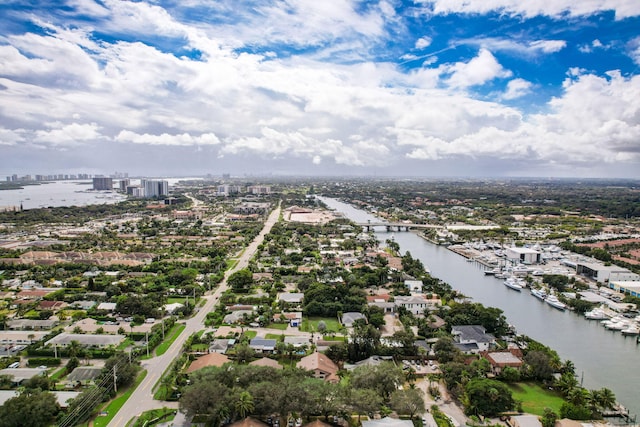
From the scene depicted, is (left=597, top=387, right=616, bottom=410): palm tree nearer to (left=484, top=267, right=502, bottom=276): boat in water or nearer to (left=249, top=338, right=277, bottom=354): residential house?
(left=249, top=338, right=277, bottom=354): residential house

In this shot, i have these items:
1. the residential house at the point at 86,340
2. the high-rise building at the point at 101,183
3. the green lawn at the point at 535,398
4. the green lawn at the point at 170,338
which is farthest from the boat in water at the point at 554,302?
the high-rise building at the point at 101,183

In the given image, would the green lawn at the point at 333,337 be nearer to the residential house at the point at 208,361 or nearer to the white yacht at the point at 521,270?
the residential house at the point at 208,361

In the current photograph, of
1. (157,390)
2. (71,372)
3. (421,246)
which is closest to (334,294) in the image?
(157,390)

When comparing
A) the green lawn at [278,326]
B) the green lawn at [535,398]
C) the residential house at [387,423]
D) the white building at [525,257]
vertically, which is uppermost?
the white building at [525,257]

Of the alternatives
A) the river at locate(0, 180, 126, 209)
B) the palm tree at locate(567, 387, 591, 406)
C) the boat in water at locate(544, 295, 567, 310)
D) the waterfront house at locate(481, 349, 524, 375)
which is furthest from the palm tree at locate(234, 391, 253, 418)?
the river at locate(0, 180, 126, 209)

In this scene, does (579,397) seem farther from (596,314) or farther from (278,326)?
(278,326)

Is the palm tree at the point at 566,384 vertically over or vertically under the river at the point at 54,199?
under

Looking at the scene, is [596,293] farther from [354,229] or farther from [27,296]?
[27,296]

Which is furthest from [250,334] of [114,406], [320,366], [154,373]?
[114,406]
